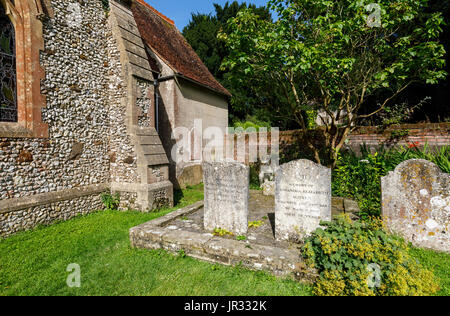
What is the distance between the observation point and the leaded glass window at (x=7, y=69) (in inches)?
222

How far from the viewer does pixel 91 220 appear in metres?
5.95

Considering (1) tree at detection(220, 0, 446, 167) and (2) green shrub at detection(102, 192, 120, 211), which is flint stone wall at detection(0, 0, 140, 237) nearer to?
(2) green shrub at detection(102, 192, 120, 211)

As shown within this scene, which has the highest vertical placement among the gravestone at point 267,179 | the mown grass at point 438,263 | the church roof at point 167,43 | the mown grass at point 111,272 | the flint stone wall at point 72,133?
the church roof at point 167,43

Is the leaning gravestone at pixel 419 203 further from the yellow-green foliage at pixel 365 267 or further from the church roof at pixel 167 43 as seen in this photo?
the church roof at pixel 167 43

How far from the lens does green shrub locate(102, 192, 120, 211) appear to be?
680 cm

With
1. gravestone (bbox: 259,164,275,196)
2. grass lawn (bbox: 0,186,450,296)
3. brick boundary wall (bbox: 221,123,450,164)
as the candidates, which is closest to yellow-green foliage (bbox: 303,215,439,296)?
grass lawn (bbox: 0,186,450,296)

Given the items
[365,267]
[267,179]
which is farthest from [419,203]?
[267,179]

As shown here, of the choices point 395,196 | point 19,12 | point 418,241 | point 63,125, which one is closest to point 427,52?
point 395,196

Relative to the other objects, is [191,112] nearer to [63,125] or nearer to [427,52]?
[63,125]

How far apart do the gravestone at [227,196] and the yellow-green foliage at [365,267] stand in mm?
1427

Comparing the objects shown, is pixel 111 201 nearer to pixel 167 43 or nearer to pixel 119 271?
pixel 119 271

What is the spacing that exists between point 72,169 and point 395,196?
7691mm

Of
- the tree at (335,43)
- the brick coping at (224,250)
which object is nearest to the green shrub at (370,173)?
the tree at (335,43)

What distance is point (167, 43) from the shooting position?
11.7m
